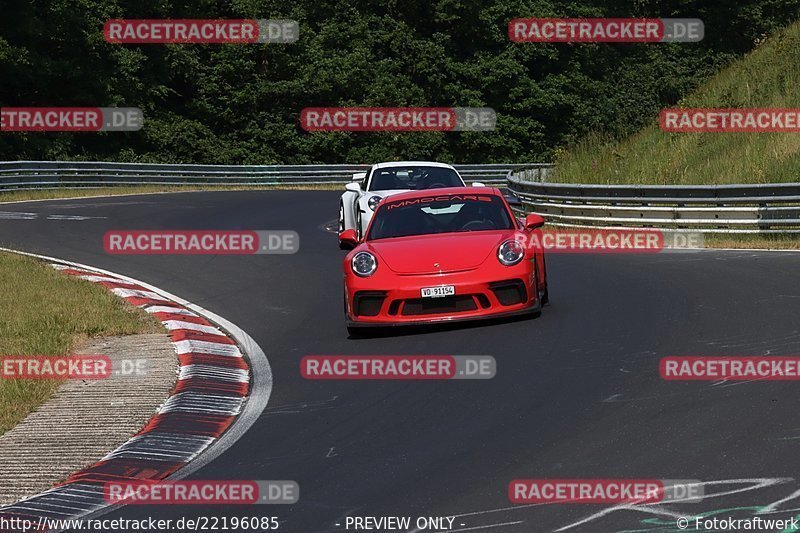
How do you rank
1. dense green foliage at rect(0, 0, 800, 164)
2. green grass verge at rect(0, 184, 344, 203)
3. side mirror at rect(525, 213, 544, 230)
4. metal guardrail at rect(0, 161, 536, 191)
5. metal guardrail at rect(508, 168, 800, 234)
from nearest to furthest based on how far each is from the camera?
1. side mirror at rect(525, 213, 544, 230)
2. metal guardrail at rect(508, 168, 800, 234)
3. green grass verge at rect(0, 184, 344, 203)
4. metal guardrail at rect(0, 161, 536, 191)
5. dense green foliage at rect(0, 0, 800, 164)

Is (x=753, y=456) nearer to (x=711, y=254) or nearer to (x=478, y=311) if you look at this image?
(x=478, y=311)

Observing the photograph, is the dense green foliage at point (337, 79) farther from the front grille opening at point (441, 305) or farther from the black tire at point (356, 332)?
the front grille opening at point (441, 305)

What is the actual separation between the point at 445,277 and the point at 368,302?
2.42ft

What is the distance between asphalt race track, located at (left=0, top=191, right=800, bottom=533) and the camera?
6367mm

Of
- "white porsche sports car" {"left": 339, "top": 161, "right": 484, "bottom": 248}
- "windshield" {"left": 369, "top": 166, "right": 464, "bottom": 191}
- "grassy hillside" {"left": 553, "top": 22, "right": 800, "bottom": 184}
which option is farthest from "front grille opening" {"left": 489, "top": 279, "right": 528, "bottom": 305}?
"grassy hillside" {"left": 553, "top": 22, "right": 800, "bottom": 184}

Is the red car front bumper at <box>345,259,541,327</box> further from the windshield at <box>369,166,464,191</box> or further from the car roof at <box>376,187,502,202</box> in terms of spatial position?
the windshield at <box>369,166,464,191</box>

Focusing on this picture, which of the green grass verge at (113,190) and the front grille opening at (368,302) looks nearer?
the front grille opening at (368,302)

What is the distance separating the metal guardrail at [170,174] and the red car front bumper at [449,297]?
964 inches

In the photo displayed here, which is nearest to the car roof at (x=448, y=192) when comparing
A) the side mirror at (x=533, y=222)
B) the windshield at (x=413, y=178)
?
the side mirror at (x=533, y=222)

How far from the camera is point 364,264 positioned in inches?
472

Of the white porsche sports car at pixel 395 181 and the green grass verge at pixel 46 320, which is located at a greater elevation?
the white porsche sports car at pixel 395 181

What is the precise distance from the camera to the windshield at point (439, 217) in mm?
12875

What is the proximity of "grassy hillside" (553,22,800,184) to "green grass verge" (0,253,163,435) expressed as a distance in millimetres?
12423

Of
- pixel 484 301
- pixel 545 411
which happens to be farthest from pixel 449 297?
pixel 545 411
